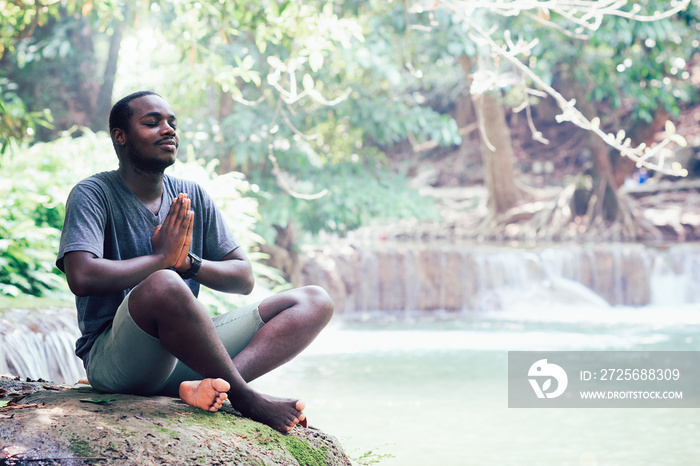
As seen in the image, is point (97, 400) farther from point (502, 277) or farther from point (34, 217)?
point (502, 277)

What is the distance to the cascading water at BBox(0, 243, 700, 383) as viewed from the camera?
1242 cm

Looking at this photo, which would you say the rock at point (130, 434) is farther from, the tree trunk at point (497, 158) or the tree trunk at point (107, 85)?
the tree trunk at point (497, 158)

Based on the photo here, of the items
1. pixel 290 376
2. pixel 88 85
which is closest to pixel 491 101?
pixel 88 85

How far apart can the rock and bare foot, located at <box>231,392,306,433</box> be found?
0.09ft

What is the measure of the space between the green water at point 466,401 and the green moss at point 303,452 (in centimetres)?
99

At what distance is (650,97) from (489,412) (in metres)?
7.85

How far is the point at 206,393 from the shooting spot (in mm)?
2705

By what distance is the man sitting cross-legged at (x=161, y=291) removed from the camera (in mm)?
2623

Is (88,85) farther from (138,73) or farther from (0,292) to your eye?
(0,292)

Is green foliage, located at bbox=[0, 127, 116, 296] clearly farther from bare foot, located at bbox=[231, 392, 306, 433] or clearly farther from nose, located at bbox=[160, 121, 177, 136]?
bare foot, located at bbox=[231, 392, 306, 433]

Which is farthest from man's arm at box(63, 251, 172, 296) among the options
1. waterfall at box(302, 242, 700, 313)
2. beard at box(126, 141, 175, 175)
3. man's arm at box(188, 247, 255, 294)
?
waterfall at box(302, 242, 700, 313)

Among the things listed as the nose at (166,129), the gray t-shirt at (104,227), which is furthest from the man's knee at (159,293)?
the nose at (166,129)

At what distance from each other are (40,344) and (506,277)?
9233mm

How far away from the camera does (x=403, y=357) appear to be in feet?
26.6
